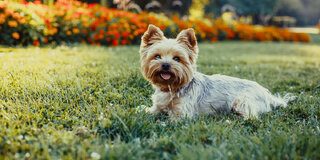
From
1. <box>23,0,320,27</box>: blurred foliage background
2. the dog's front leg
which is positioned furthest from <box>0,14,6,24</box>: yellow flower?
the dog's front leg

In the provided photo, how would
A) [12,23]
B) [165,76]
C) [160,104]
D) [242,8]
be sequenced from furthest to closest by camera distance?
1. [242,8]
2. [12,23]
3. [160,104]
4. [165,76]

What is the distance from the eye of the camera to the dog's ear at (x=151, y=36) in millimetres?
3789

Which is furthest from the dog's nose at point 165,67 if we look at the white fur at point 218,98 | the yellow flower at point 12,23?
the yellow flower at point 12,23

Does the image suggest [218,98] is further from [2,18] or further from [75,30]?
[2,18]

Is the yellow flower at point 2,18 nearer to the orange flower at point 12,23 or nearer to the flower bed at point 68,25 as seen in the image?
the flower bed at point 68,25

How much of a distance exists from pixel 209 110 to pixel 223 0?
4256 centimetres

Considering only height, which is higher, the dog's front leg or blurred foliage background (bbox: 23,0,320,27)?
blurred foliage background (bbox: 23,0,320,27)

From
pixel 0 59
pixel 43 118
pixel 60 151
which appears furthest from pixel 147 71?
pixel 0 59

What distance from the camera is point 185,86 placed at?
12.7 feet

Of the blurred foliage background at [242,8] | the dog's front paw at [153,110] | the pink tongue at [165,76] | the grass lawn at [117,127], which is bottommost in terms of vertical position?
the dog's front paw at [153,110]

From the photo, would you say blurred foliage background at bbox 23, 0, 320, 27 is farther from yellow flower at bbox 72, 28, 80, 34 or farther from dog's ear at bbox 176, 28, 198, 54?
dog's ear at bbox 176, 28, 198, 54

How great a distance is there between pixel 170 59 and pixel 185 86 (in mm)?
564

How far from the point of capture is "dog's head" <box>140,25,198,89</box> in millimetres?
3594

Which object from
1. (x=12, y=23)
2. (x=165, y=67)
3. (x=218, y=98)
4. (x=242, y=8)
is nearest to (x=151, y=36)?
(x=165, y=67)
